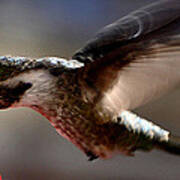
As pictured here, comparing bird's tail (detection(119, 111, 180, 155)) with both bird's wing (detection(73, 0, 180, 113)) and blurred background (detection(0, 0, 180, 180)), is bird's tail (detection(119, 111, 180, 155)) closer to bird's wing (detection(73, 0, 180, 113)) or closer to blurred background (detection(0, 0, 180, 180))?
bird's wing (detection(73, 0, 180, 113))

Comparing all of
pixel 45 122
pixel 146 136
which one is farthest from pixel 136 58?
pixel 45 122

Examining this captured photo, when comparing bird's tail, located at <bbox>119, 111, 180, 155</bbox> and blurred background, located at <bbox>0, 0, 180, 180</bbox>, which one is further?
blurred background, located at <bbox>0, 0, 180, 180</bbox>

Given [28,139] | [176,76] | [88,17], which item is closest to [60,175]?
[28,139]

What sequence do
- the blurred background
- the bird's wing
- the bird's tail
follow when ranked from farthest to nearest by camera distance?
the blurred background
the bird's tail
the bird's wing

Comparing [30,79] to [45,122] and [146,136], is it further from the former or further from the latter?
[45,122]

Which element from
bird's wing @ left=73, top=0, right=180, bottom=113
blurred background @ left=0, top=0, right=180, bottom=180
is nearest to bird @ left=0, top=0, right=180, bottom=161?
bird's wing @ left=73, top=0, right=180, bottom=113

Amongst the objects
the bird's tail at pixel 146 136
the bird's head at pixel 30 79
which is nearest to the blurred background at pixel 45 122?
the bird's tail at pixel 146 136

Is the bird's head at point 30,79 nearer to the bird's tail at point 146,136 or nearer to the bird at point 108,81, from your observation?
the bird at point 108,81

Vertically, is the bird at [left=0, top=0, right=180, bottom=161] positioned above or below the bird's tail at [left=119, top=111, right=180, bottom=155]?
above
